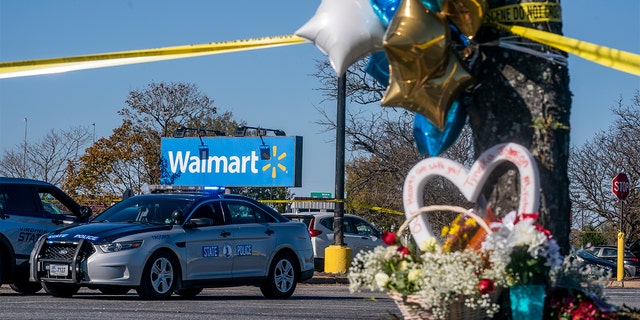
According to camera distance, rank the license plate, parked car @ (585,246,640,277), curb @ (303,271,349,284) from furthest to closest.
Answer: parked car @ (585,246,640,277) → curb @ (303,271,349,284) → the license plate

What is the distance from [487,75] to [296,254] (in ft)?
33.6

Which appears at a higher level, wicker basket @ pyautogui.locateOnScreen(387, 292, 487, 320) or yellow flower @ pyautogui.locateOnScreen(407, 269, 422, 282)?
yellow flower @ pyautogui.locateOnScreen(407, 269, 422, 282)

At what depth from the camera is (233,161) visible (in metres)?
32.1

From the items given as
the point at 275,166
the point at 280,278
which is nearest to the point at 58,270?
the point at 280,278

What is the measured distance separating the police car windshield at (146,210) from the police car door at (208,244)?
292 millimetres

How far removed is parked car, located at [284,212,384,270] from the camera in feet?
79.5

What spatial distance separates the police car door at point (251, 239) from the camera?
14992 millimetres

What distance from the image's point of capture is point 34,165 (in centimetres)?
5312

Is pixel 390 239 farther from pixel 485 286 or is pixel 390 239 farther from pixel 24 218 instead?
pixel 24 218

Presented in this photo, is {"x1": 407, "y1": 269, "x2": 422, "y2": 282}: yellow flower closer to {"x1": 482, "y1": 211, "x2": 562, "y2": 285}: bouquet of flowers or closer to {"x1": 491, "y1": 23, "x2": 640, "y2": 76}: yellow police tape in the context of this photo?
{"x1": 482, "y1": 211, "x2": 562, "y2": 285}: bouquet of flowers

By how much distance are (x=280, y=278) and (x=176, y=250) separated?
79.9 inches

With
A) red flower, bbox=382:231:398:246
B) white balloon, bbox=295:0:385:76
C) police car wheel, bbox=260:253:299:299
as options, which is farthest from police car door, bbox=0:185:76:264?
red flower, bbox=382:231:398:246

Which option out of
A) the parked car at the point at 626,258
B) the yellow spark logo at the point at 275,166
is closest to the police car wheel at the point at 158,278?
the yellow spark logo at the point at 275,166

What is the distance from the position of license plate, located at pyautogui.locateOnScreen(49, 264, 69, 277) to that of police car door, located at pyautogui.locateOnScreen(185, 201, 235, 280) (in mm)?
1570
